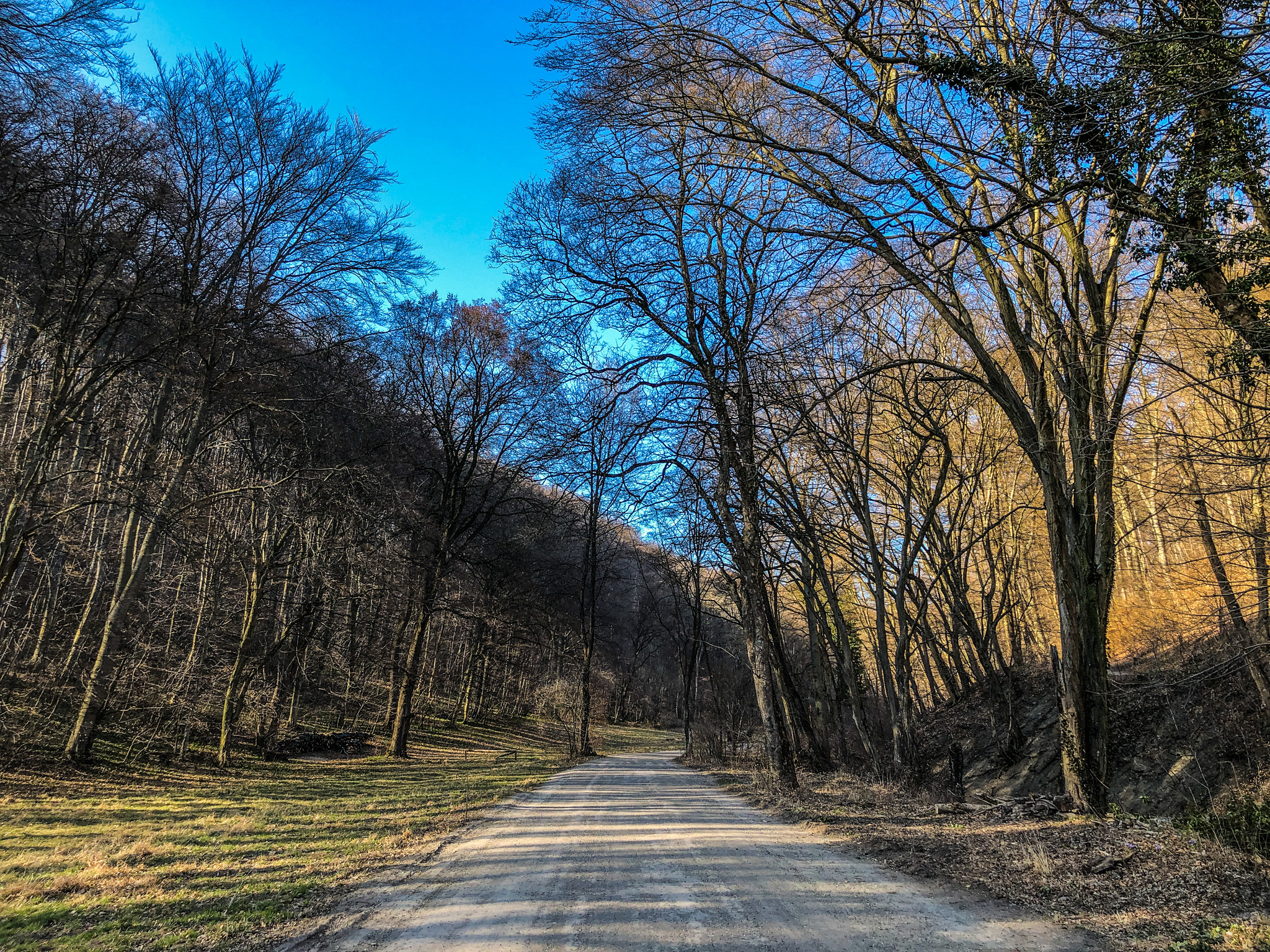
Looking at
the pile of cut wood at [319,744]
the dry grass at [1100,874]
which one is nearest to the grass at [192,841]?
the pile of cut wood at [319,744]

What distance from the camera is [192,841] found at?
254 inches

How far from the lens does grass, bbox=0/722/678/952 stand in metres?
3.99

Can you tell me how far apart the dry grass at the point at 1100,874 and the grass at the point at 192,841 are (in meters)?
4.74

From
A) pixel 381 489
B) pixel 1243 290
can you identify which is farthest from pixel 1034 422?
pixel 381 489

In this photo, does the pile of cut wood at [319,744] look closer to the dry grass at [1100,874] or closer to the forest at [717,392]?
the forest at [717,392]

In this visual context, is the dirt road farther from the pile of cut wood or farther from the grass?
the pile of cut wood

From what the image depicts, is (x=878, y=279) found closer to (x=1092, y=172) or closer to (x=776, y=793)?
(x=1092, y=172)

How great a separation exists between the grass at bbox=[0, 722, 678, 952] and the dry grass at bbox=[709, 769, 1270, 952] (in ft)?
15.5

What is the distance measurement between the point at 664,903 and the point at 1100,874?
304 centimetres

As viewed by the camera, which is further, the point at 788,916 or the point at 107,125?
the point at 107,125

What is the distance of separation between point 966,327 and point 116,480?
11.5m

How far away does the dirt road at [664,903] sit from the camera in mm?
3416

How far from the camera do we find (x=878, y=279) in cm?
1027

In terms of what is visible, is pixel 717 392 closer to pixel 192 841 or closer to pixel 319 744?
pixel 192 841
